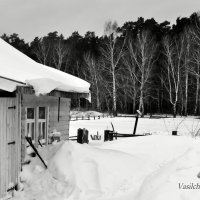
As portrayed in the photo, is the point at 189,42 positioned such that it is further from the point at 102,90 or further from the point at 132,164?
the point at 132,164

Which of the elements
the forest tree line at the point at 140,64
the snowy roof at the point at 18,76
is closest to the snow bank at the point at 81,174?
the snowy roof at the point at 18,76

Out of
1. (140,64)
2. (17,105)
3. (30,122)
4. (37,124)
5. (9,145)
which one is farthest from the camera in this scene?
(140,64)

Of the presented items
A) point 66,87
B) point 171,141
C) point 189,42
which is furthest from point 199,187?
point 189,42

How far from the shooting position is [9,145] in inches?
Result: 275

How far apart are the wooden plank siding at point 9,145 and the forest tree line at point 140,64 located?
30208 millimetres

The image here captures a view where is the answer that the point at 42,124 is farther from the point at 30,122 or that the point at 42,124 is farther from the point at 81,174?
the point at 81,174

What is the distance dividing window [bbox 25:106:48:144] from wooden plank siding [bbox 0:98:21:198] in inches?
37.8

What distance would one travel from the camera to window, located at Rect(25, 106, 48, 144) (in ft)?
27.8

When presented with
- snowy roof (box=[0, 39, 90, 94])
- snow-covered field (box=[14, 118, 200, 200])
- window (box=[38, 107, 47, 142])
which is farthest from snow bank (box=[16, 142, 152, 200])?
snowy roof (box=[0, 39, 90, 94])

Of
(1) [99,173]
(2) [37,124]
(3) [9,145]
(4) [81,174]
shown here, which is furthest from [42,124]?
(1) [99,173]

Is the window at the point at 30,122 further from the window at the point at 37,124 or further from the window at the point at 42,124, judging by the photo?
the window at the point at 42,124

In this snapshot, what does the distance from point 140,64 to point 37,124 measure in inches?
1433

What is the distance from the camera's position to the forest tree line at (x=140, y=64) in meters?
40.3


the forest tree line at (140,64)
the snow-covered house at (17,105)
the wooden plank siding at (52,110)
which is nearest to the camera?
the snow-covered house at (17,105)
